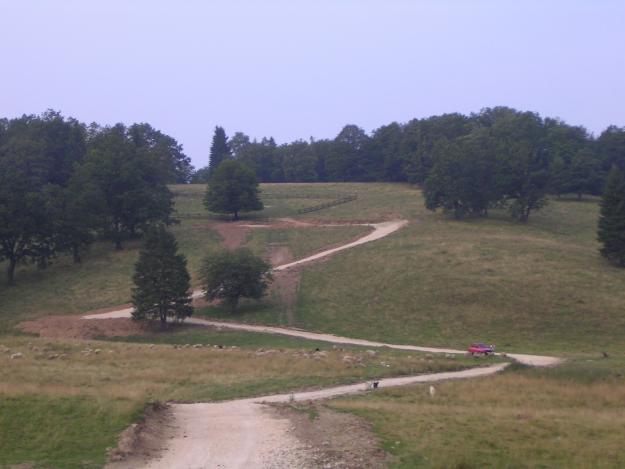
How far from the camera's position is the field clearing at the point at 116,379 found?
18016 mm

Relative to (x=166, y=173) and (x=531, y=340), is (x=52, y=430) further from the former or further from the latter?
Result: (x=166, y=173)

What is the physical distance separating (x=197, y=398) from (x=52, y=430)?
6733 mm

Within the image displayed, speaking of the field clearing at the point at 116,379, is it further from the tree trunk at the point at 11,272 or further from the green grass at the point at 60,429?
the tree trunk at the point at 11,272

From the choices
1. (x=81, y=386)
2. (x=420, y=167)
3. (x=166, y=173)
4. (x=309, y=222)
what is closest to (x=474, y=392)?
(x=81, y=386)

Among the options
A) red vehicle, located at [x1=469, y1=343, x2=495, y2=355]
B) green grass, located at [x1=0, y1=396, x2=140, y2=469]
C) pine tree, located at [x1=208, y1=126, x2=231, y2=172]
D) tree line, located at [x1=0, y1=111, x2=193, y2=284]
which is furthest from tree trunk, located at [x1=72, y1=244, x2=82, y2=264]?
pine tree, located at [x1=208, y1=126, x2=231, y2=172]

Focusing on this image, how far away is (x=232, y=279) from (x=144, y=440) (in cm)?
3902

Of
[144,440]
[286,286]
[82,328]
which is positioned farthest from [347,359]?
[286,286]

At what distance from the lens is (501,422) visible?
2048cm

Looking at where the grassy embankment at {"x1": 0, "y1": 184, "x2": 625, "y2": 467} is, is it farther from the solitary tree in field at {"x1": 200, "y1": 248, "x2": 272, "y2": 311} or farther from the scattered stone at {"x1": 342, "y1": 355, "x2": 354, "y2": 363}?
the scattered stone at {"x1": 342, "y1": 355, "x2": 354, "y2": 363}

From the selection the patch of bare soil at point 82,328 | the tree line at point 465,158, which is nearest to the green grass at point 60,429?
the patch of bare soil at point 82,328

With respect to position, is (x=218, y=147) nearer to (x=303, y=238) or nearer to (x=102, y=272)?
(x=303, y=238)

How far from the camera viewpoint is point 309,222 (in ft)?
308

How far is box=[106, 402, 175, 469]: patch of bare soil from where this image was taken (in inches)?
664

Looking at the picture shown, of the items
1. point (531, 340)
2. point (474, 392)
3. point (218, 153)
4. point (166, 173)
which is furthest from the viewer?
point (218, 153)
